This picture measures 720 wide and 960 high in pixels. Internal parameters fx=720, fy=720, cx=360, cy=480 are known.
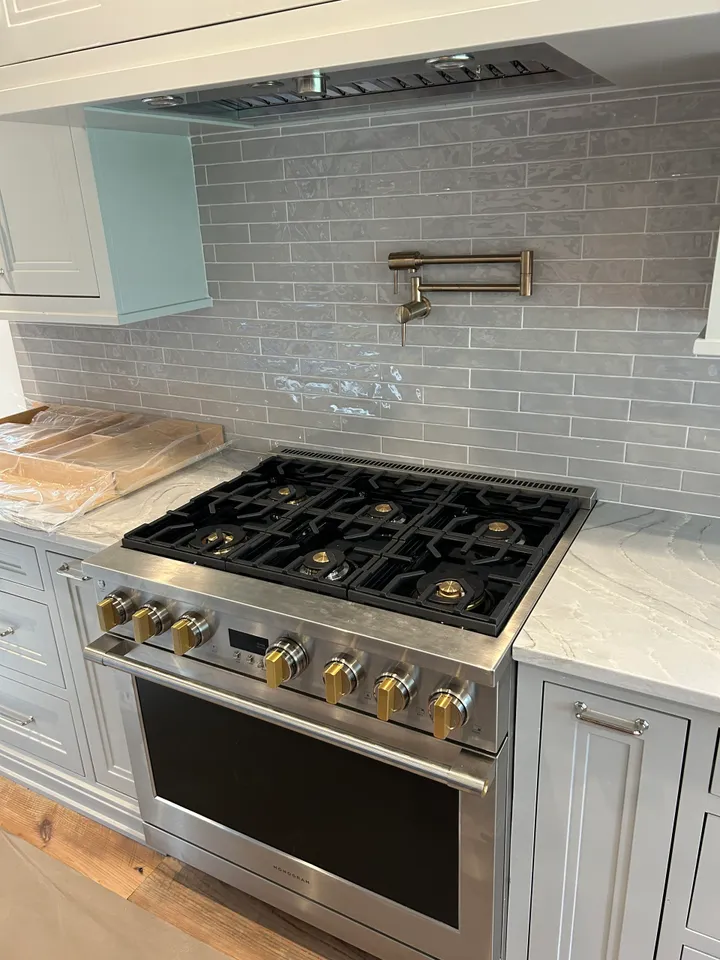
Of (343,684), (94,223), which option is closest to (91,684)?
(343,684)

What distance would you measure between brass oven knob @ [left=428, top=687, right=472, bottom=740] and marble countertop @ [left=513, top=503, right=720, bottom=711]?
0.12 m

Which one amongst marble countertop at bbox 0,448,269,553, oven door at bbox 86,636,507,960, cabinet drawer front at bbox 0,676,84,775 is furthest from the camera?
cabinet drawer front at bbox 0,676,84,775

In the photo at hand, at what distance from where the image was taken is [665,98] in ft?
4.72

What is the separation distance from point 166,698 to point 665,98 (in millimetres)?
1690

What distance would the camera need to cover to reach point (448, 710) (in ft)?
3.91

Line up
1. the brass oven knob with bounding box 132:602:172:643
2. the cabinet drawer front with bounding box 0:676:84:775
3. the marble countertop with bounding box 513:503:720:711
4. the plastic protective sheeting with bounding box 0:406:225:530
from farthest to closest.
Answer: the cabinet drawer front with bounding box 0:676:84:775, the plastic protective sheeting with bounding box 0:406:225:530, the brass oven knob with bounding box 132:602:172:643, the marble countertop with bounding box 513:503:720:711

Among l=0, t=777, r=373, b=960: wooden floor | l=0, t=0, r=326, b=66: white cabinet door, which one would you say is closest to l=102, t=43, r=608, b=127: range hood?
l=0, t=0, r=326, b=66: white cabinet door

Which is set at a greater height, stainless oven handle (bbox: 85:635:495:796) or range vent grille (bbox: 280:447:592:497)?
range vent grille (bbox: 280:447:592:497)

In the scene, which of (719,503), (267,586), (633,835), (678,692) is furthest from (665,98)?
(633,835)

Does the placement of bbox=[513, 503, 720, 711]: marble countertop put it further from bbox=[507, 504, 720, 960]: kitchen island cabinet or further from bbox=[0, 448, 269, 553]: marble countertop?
bbox=[0, 448, 269, 553]: marble countertop

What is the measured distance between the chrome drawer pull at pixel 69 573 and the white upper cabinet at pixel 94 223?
0.64m

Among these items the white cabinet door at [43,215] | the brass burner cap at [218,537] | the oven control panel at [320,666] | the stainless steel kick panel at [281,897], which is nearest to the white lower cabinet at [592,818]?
the oven control panel at [320,666]

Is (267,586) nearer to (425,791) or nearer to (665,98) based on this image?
(425,791)

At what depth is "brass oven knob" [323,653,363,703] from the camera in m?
1.27
